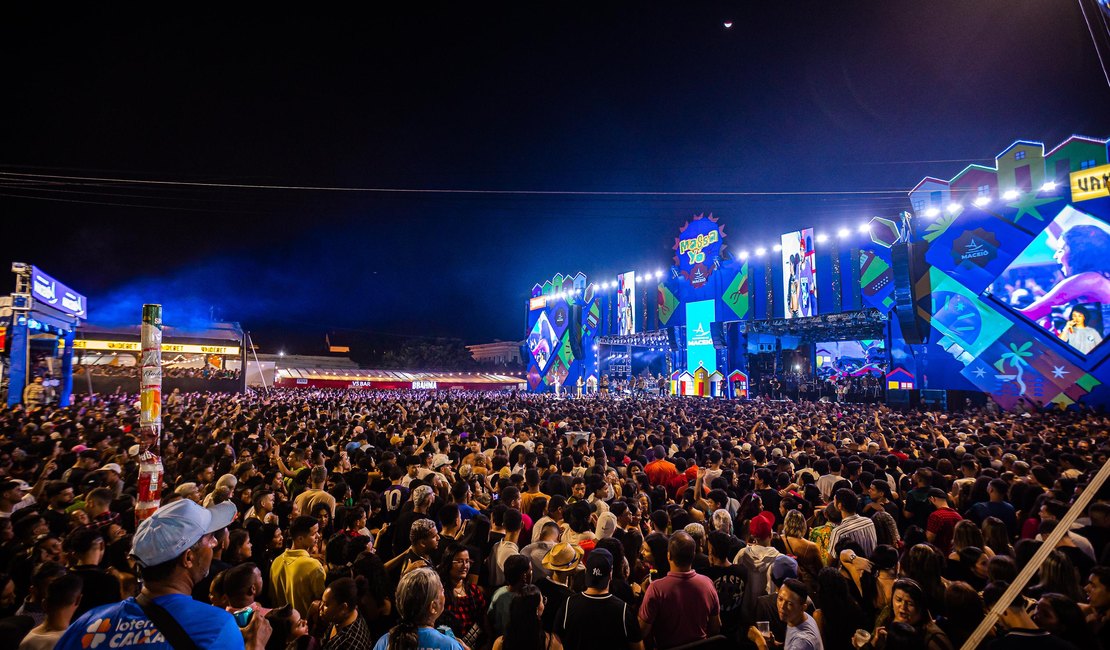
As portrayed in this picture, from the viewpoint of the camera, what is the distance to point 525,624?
3236 mm

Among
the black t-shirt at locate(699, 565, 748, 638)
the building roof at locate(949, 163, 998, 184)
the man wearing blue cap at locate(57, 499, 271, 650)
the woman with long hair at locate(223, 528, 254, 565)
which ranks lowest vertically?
the black t-shirt at locate(699, 565, 748, 638)

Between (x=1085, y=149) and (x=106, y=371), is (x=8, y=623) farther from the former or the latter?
(x=106, y=371)

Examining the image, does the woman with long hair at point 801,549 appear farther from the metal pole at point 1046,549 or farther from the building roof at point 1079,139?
the building roof at point 1079,139

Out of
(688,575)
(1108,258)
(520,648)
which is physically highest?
(1108,258)

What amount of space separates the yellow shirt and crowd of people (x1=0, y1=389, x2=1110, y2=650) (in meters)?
0.02

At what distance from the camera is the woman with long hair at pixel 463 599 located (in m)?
3.65

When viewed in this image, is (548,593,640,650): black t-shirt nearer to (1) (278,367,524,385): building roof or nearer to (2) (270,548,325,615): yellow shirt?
(2) (270,548,325,615): yellow shirt

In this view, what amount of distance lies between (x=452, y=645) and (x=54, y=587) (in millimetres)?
2169

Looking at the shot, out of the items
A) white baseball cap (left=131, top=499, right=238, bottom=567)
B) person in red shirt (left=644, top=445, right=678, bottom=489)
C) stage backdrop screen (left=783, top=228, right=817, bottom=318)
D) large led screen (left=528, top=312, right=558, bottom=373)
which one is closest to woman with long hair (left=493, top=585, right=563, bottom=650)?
white baseball cap (left=131, top=499, right=238, bottom=567)

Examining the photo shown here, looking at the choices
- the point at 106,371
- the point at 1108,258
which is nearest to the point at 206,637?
the point at 1108,258

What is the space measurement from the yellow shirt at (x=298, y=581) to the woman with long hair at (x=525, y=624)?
151cm

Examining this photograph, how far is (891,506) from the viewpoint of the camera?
595 cm

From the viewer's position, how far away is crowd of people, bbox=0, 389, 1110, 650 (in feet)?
8.75

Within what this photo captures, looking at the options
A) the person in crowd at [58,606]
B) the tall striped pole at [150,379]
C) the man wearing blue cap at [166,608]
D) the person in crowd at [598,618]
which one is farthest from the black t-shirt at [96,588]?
the person in crowd at [598,618]
